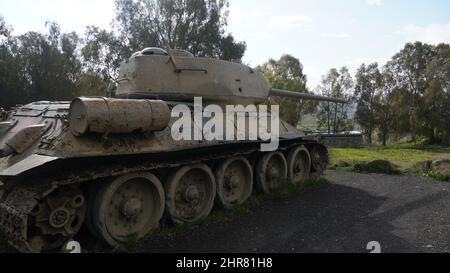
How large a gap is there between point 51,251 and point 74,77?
103 ft

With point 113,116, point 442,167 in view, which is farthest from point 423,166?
point 113,116

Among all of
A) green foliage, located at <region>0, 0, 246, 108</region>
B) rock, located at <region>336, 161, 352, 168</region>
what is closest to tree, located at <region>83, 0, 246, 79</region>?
green foliage, located at <region>0, 0, 246, 108</region>

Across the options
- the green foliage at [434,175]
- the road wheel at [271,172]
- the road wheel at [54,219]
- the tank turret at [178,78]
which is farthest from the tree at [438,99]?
the road wheel at [54,219]

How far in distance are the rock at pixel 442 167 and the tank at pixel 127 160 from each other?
20.3 feet

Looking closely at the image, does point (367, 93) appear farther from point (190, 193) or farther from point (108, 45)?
point (190, 193)

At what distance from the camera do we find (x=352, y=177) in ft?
41.1

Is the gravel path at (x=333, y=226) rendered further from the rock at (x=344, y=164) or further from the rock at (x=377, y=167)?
the rock at (x=344, y=164)

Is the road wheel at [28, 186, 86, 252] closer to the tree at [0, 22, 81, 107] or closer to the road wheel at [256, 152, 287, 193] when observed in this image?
the road wheel at [256, 152, 287, 193]

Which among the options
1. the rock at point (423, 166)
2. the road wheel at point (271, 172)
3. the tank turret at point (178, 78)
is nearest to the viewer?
the tank turret at point (178, 78)

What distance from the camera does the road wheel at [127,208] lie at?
19.0 feet

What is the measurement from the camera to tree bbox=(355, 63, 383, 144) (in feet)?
120

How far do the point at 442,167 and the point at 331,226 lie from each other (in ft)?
24.4

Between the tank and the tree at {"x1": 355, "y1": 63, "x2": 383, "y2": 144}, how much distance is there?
3006 centimetres

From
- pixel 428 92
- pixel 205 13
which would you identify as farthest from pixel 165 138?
pixel 428 92
